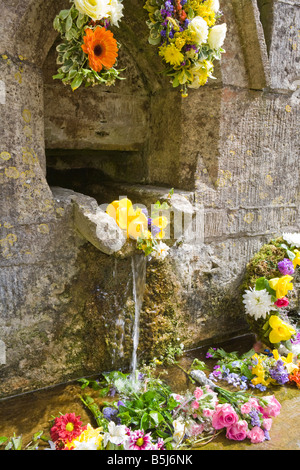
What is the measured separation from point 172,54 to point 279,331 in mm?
1973

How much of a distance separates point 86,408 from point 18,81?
1868 millimetres

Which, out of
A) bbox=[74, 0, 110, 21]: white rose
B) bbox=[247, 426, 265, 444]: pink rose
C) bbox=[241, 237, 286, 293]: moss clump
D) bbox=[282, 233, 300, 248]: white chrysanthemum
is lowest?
bbox=[247, 426, 265, 444]: pink rose

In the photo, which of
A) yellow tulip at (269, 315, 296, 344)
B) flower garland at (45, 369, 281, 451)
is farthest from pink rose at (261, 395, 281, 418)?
yellow tulip at (269, 315, 296, 344)

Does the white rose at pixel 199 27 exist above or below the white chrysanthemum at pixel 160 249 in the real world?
above

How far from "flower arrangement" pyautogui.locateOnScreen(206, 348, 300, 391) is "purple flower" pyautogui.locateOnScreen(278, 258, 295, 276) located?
58cm

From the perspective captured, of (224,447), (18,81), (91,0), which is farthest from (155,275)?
(91,0)

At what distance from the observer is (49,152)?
295 cm

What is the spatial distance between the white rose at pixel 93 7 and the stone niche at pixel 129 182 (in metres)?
0.28

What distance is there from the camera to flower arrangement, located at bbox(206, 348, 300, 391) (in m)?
2.47

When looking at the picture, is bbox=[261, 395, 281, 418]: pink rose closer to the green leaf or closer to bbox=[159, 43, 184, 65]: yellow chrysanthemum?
the green leaf

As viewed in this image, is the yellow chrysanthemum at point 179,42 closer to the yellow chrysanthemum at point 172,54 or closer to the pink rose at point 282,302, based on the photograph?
the yellow chrysanthemum at point 172,54

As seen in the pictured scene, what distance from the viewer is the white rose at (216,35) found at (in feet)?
7.43

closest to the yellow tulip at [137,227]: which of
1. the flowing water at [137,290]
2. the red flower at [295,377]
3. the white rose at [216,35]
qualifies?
the flowing water at [137,290]

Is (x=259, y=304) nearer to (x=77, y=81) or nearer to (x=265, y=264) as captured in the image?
(x=265, y=264)
